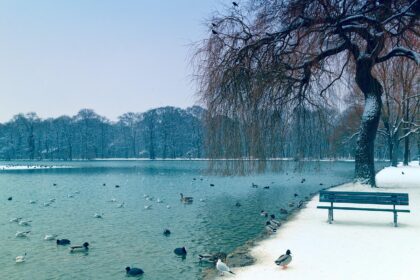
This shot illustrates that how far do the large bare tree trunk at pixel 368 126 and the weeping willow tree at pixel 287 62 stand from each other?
0.13ft

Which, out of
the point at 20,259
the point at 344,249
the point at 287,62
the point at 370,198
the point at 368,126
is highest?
the point at 287,62

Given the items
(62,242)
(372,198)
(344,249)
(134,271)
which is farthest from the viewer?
(62,242)

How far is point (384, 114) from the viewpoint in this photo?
3566cm

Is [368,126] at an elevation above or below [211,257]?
above

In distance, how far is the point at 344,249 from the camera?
8148 millimetres

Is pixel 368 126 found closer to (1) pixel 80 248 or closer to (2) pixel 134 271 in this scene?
(2) pixel 134 271

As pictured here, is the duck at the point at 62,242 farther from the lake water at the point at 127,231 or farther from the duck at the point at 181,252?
the duck at the point at 181,252

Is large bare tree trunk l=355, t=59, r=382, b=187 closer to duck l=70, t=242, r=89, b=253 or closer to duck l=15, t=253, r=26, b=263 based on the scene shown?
duck l=70, t=242, r=89, b=253

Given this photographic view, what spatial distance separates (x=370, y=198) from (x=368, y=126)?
778cm

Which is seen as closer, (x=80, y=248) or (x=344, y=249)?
(x=344, y=249)

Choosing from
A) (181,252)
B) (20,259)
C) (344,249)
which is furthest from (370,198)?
(20,259)

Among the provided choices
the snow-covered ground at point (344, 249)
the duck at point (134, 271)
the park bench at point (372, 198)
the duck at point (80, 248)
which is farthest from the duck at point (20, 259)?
the park bench at point (372, 198)

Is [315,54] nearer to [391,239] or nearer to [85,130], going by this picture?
[391,239]

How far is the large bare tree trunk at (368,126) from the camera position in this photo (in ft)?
A: 56.3
